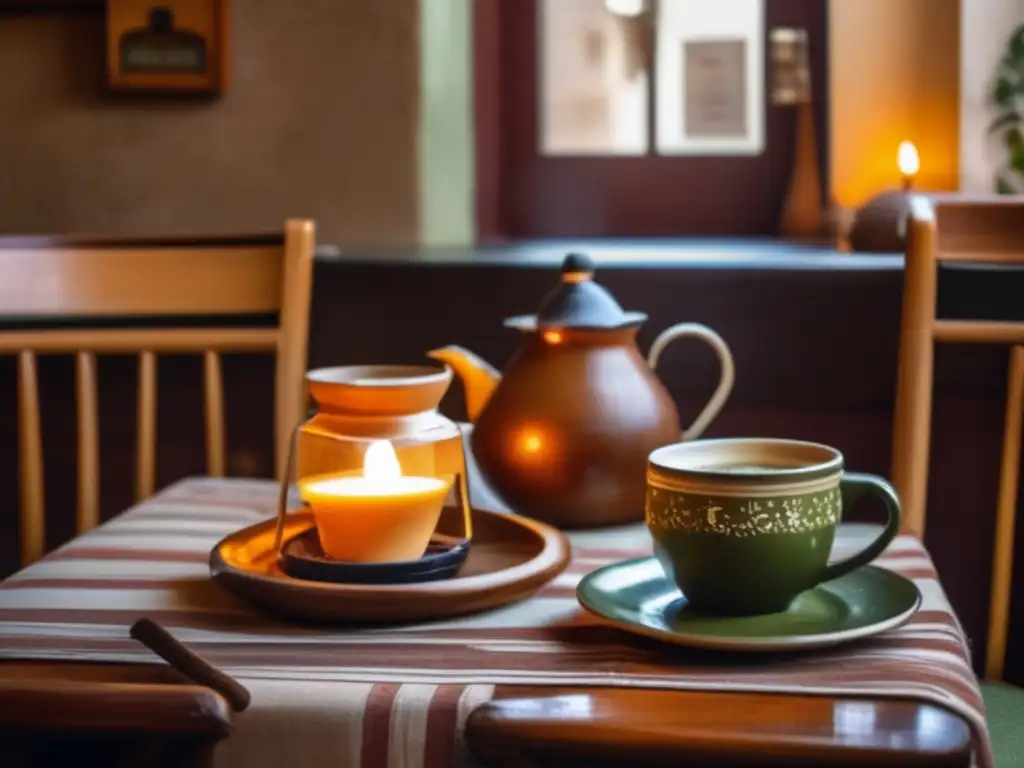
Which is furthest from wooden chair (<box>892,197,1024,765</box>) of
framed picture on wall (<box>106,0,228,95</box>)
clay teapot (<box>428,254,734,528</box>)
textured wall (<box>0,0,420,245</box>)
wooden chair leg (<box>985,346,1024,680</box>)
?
framed picture on wall (<box>106,0,228,95</box>)

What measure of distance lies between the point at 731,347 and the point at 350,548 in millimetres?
817

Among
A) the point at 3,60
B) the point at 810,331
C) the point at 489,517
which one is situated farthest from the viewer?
the point at 3,60

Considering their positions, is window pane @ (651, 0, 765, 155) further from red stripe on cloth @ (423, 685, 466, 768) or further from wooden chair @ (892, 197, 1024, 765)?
red stripe on cloth @ (423, 685, 466, 768)

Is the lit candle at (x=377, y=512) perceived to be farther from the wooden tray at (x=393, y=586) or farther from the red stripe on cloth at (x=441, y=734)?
the red stripe on cloth at (x=441, y=734)

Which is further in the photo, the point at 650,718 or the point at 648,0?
the point at 648,0

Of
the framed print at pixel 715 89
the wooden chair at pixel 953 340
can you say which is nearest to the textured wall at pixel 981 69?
the framed print at pixel 715 89

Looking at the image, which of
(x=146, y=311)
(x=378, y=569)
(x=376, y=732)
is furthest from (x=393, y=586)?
(x=146, y=311)

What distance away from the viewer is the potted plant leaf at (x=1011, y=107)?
6.48ft

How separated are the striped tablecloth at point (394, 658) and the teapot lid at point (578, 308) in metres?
0.18

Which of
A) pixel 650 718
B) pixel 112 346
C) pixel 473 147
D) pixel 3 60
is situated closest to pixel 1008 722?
pixel 650 718

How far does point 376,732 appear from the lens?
584 millimetres

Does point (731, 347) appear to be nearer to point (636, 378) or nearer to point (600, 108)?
point (636, 378)

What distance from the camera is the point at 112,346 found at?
1346 millimetres

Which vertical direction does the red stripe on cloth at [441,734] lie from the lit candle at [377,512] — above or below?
below
